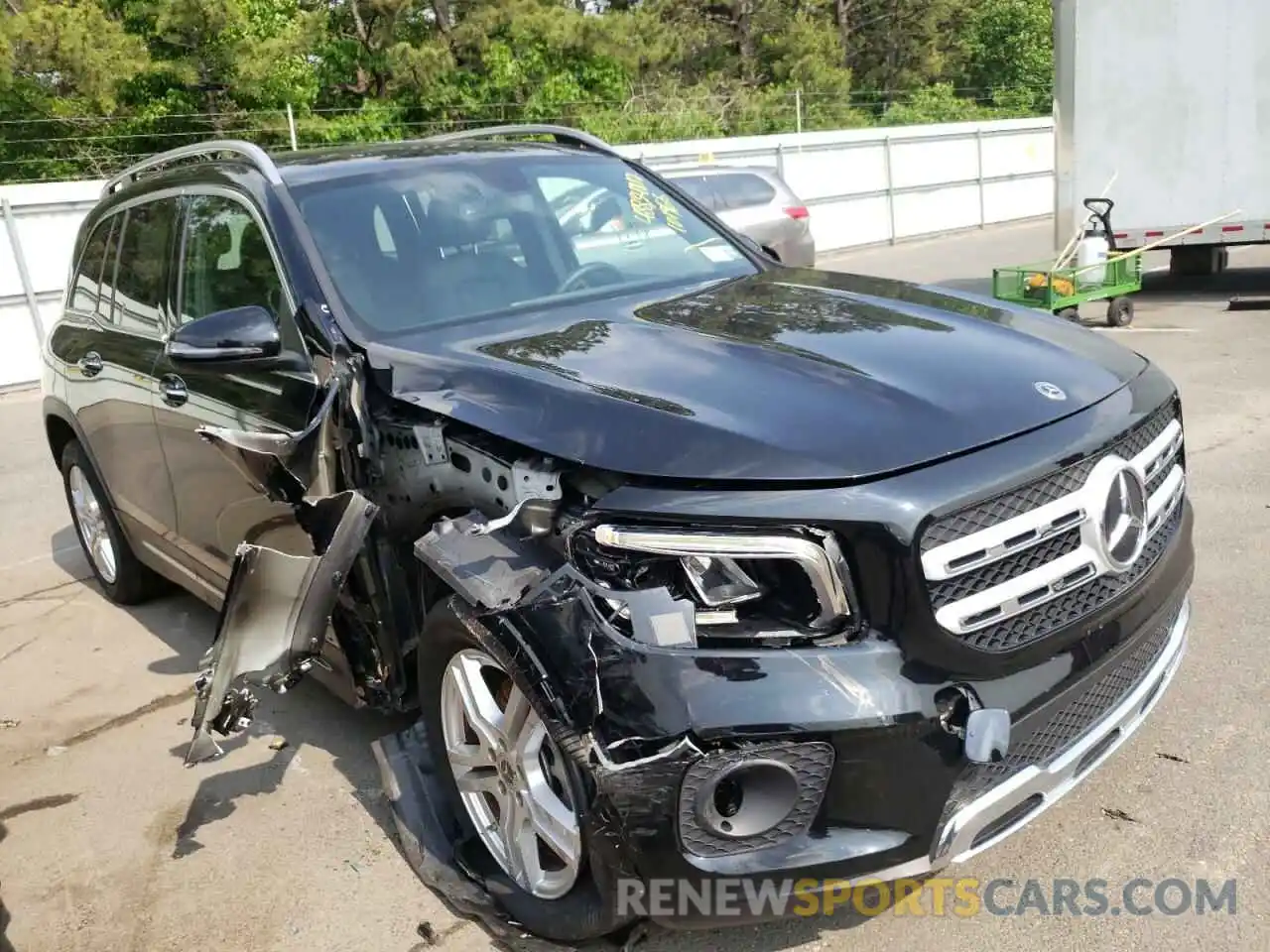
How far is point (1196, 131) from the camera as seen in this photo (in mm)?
11570

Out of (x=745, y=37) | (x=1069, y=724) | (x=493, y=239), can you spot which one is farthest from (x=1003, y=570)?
(x=745, y=37)

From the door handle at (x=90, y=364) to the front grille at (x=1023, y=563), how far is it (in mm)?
3849

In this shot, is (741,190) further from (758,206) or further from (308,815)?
(308,815)

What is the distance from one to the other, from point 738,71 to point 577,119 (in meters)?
19.1

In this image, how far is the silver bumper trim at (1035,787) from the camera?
7.79 ft

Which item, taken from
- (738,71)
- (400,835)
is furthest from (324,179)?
(738,71)

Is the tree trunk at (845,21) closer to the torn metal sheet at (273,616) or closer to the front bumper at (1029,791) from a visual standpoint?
the torn metal sheet at (273,616)

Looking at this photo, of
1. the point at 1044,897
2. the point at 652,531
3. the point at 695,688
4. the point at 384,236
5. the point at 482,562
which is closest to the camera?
the point at 695,688

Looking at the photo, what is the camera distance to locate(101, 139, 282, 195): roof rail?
→ 3.89 meters

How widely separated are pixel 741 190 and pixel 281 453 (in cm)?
1187

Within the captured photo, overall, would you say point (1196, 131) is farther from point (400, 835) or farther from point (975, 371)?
point (400, 835)

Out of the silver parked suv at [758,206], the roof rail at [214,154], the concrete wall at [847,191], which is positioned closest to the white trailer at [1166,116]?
the silver parked suv at [758,206]

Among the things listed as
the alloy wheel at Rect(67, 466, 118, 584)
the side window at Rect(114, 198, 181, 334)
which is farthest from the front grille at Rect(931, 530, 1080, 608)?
the alloy wheel at Rect(67, 466, 118, 584)

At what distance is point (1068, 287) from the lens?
1052 centimetres
